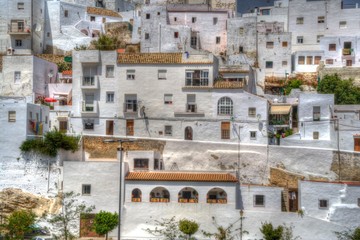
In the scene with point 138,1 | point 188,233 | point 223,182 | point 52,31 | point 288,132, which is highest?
point 138,1

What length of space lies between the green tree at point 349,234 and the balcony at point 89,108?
2456 cm

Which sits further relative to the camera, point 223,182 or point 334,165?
point 334,165

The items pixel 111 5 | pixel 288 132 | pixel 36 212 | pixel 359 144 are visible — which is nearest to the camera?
pixel 36 212

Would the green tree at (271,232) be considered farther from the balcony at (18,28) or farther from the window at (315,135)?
the balcony at (18,28)

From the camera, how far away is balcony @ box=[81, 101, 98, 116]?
61062mm

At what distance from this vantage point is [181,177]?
51188 millimetres

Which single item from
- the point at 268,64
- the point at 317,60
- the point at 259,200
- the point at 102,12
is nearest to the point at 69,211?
the point at 259,200

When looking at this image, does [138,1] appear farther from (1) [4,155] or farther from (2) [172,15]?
(1) [4,155]

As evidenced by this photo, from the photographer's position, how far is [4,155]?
52.4m

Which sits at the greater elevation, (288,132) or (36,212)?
(288,132)

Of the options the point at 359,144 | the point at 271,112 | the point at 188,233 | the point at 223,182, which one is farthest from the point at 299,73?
the point at 188,233

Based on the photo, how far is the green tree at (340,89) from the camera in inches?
2569

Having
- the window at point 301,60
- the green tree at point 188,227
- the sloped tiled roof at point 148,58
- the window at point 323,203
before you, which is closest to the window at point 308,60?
the window at point 301,60

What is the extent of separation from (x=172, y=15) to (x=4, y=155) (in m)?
34.0
